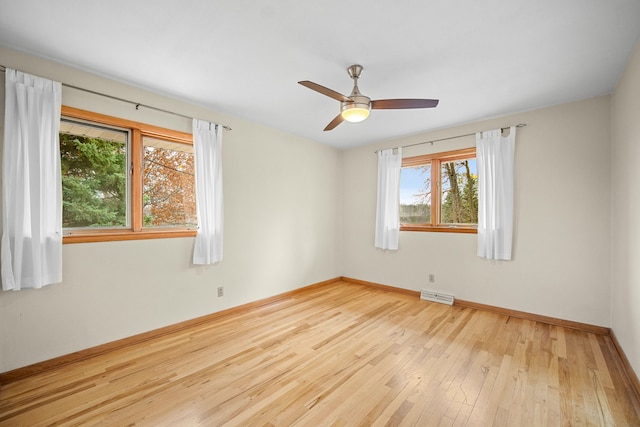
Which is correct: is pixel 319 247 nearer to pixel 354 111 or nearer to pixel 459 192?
pixel 459 192

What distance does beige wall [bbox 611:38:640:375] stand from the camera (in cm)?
209

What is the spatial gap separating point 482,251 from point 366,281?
205 centimetres

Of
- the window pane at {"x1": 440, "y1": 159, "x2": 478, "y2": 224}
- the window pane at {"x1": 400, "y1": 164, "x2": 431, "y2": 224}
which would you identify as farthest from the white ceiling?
the window pane at {"x1": 400, "y1": 164, "x2": 431, "y2": 224}

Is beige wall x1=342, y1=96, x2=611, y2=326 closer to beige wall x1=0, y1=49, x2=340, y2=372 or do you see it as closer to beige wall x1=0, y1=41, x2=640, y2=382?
beige wall x1=0, y1=41, x2=640, y2=382

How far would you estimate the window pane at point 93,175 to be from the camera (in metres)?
2.46

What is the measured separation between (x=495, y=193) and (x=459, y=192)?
2.00 ft

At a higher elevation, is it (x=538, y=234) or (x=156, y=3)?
(x=156, y=3)

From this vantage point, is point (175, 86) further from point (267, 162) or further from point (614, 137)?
point (614, 137)

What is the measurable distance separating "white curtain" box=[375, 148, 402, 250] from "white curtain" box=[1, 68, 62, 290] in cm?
401

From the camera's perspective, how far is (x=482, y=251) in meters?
3.62

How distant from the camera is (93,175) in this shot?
2600mm

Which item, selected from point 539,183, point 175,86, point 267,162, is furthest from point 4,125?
point 539,183

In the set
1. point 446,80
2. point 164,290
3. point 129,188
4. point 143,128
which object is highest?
point 446,80

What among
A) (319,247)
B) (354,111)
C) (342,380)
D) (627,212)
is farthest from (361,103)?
(319,247)
